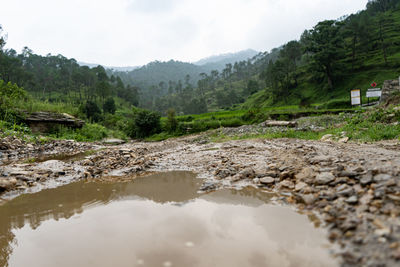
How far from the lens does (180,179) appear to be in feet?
16.9

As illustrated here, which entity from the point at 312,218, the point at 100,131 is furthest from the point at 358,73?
the point at 312,218

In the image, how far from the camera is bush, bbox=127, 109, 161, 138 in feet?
68.4

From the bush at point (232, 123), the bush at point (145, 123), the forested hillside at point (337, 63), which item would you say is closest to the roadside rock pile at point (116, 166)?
the bush at point (145, 123)

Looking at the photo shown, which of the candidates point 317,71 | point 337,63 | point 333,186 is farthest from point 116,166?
point 337,63

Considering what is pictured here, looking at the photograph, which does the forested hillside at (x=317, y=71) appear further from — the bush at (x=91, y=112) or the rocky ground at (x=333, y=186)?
the rocky ground at (x=333, y=186)

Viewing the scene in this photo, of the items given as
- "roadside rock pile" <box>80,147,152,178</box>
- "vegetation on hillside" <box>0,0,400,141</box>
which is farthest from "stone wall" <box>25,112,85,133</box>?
"roadside rock pile" <box>80,147,152,178</box>

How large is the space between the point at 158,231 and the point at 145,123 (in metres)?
19.1

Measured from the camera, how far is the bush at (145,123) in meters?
20.8

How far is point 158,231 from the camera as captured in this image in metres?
2.56

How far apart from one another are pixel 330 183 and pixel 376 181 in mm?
557

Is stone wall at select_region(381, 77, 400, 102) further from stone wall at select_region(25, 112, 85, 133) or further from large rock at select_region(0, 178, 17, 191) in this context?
stone wall at select_region(25, 112, 85, 133)

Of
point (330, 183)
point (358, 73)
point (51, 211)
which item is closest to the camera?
point (330, 183)

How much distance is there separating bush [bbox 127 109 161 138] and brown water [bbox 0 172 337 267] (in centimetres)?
1699

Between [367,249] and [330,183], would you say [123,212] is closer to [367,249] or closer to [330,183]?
[367,249]
